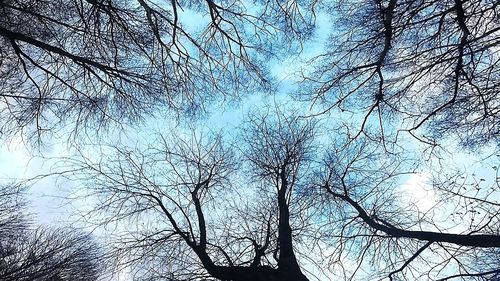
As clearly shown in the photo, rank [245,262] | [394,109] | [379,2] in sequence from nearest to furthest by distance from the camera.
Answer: [379,2]
[394,109]
[245,262]

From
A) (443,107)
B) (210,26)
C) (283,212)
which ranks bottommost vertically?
(283,212)

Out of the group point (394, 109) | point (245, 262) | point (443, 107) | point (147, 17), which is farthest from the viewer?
point (245, 262)

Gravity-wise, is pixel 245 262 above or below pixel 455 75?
below

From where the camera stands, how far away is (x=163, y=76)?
5684 mm

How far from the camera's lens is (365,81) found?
5.90 meters

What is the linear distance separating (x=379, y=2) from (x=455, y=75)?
1.50 m

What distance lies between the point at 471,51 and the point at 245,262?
470 cm

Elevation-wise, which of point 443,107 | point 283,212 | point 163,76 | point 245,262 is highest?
point 163,76

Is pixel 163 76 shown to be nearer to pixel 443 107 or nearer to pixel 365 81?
pixel 365 81

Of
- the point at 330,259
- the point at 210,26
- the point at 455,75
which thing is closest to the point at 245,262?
the point at 330,259

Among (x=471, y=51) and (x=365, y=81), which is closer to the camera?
(x=471, y=51)

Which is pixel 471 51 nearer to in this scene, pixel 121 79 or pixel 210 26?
pixel 210 26

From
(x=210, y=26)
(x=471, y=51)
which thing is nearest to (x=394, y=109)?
(x=471, y=51)

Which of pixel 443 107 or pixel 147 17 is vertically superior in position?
pixel 147 17
